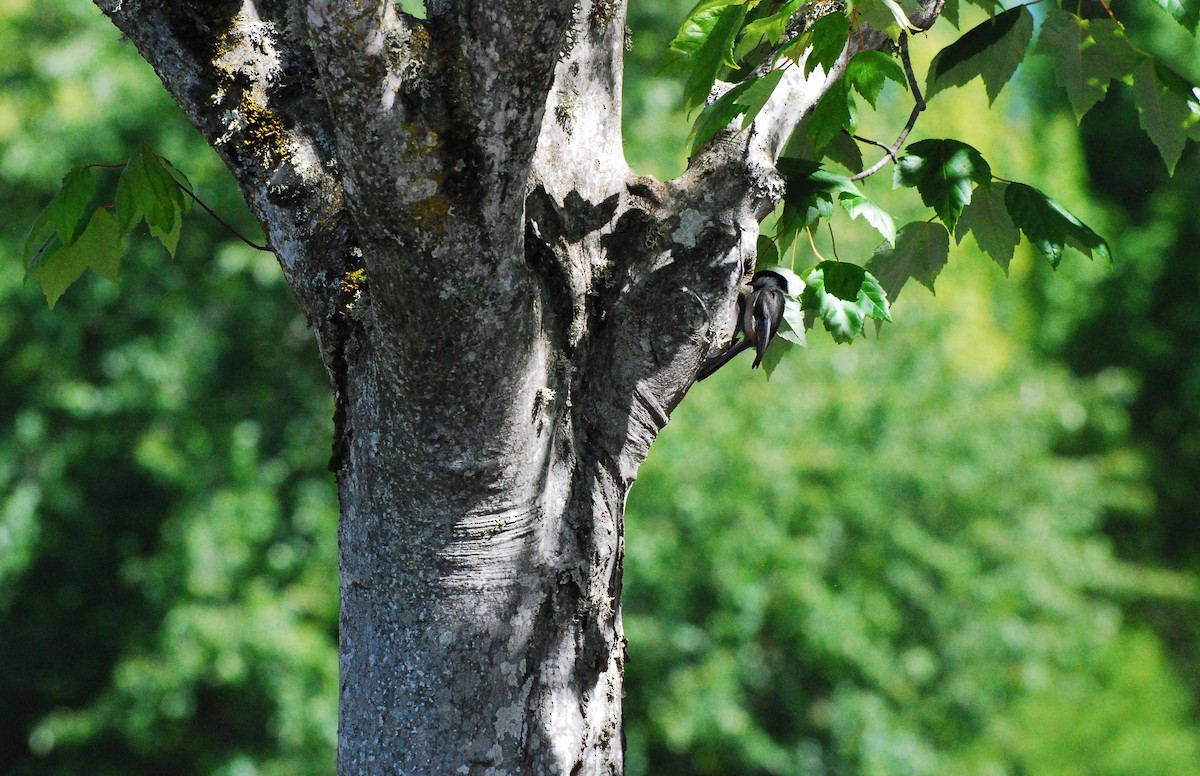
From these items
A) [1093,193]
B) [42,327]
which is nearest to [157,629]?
[42,327]

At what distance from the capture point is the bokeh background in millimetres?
6875

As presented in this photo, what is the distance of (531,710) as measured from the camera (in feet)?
4.63

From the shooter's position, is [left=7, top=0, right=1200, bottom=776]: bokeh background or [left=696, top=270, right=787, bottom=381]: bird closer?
[left=696, top=270, right=787, bottom=381]: bird

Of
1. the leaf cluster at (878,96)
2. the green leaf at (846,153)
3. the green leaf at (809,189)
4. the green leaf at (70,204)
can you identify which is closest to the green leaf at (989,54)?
the leaf cluster at (878,96)

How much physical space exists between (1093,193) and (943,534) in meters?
11.4

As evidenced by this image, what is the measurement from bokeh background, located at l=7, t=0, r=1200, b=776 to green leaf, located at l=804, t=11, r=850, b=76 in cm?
558

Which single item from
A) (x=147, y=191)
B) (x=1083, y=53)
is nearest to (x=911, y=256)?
(x=1083, y=53)

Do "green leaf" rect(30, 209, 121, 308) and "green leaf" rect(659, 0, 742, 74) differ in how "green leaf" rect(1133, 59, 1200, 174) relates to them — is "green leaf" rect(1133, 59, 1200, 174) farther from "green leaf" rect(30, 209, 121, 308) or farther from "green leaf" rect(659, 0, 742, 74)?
"green leaf" rect(30, 209, 121, 308)

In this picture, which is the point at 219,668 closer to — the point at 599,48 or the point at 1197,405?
the point at 599,48

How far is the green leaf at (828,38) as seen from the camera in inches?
53.7

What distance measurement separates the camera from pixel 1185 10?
1.64 m

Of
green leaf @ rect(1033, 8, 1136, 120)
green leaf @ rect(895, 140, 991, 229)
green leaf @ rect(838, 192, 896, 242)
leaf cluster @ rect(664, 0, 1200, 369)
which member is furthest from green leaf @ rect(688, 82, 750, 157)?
green leaf @ rect(1033, 8, 1136, 120)

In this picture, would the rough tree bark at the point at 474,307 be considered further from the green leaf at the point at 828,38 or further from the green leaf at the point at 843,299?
the green leaf at the point at 828,38

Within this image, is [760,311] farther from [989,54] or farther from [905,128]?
[989,54]
